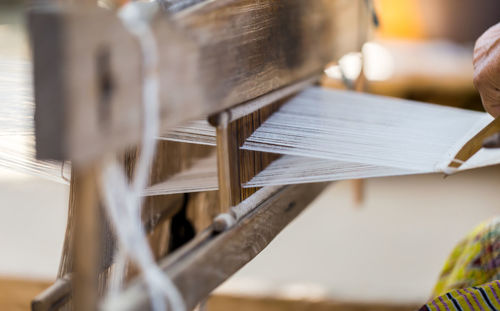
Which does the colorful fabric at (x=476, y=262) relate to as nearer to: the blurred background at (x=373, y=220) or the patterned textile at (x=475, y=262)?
the patterned textile at (x=475, y=262)

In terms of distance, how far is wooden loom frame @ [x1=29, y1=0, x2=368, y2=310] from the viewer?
17.8 inches

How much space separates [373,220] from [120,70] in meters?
2.12

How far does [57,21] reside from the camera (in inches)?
17.3

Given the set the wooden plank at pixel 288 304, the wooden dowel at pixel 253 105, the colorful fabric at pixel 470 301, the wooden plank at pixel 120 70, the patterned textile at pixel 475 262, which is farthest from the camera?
the wooden plank at pixel 288 304

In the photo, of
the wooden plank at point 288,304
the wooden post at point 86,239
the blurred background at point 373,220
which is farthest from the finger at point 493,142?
the wooden plank at point 288,304

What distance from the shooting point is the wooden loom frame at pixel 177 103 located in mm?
452

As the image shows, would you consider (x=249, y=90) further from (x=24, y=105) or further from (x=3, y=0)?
(x=3, y=0)

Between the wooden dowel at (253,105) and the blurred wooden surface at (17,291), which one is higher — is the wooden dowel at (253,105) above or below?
above

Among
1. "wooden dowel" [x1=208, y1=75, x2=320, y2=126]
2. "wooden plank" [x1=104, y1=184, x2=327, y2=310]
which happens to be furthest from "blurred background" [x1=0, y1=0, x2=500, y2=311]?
"wooden plank" [x1=104, y1=184, x2=327, y2=310]

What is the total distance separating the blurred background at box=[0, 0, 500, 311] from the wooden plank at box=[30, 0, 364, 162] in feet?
1.51

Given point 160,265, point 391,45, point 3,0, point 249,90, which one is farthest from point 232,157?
point 3,0

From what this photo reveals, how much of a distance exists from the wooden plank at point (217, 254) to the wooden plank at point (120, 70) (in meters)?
0.14

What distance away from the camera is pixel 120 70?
0.49 metres

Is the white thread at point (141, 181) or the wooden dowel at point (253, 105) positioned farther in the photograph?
the wooden dowel at point (253, 105)
